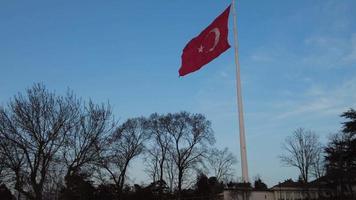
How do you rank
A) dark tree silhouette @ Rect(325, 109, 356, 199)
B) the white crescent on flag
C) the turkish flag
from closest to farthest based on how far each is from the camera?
the turkish flag, the white crescent on flag, dark tree silhouette @ Rect(325, 109, 356, 199)

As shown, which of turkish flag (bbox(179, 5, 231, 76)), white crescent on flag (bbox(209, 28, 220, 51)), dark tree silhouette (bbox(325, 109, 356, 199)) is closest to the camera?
turkish flag (bbox(179, 5, 231, 76))

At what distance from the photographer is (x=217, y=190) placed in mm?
77312

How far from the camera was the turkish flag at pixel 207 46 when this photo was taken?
18.9 m

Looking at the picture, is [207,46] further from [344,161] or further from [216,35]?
[344,161]

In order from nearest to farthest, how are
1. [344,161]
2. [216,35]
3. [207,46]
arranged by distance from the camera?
[216,35], [207,46], [344,161]

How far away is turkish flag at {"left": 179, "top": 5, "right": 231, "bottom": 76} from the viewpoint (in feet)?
62.1

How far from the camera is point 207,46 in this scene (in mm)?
19562

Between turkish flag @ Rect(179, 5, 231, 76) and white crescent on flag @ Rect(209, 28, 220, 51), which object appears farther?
white crescent on flag @ Rect(209, 28, 220, 51)

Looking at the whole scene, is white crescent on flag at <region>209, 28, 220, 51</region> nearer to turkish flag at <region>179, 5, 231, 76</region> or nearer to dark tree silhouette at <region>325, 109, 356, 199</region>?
turkish flag at <region>179, 5, 231, 76</region>

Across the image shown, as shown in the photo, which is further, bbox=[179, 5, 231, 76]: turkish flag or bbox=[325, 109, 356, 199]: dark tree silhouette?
bbox=[325, 109, 356, 199]: dark tree silhouette

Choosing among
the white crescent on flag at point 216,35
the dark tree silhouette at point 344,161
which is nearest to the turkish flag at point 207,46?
the white crescent on flag at point 216,35

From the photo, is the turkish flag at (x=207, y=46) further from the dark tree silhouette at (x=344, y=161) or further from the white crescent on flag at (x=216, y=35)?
the dark tree silhouette at (x=344, y=161)

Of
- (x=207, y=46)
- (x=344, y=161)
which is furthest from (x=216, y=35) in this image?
(x=344, y=161)

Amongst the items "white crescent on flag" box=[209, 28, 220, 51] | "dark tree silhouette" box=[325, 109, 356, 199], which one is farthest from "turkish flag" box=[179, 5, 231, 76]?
"dark tree silhouette" box=[325, 109, 356, 199]
